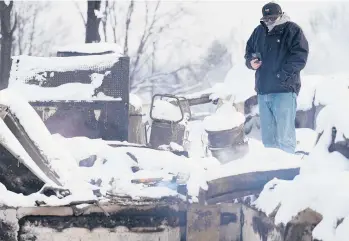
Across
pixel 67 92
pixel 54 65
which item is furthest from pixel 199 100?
pixel 54 65

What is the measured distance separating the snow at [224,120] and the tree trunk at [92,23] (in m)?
9.53

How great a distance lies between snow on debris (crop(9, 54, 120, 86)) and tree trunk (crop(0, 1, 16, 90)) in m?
9.21

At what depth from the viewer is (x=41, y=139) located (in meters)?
4.08

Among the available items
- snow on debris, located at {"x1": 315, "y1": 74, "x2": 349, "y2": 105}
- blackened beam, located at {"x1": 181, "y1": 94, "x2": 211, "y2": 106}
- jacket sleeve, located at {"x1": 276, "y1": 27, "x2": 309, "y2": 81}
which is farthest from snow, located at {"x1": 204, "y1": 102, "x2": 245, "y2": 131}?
snow on debris, located at {"x1": 315, "y1": 74, "x2": 349, "y2": 105}

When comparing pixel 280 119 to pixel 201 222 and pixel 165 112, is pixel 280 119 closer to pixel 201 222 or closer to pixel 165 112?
pixel 201 222

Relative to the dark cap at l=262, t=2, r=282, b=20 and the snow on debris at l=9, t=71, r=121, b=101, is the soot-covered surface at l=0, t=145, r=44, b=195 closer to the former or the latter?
the dark cap at l=262, t=2, r=282, b=20

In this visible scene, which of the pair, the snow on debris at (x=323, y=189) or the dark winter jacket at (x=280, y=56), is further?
the dark winter jacket at (x=280, y=56)

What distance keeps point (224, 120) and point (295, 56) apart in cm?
119

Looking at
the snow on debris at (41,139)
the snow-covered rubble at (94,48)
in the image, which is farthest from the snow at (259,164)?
the snow-covered rubble at (94,48)

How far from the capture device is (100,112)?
7695mm

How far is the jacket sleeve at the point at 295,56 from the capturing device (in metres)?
5.43

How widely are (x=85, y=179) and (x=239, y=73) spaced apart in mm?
8508

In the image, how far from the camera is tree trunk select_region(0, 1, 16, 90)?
56.0ft

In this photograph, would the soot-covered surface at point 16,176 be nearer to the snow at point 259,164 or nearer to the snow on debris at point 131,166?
the snow on debris at point 131,166
